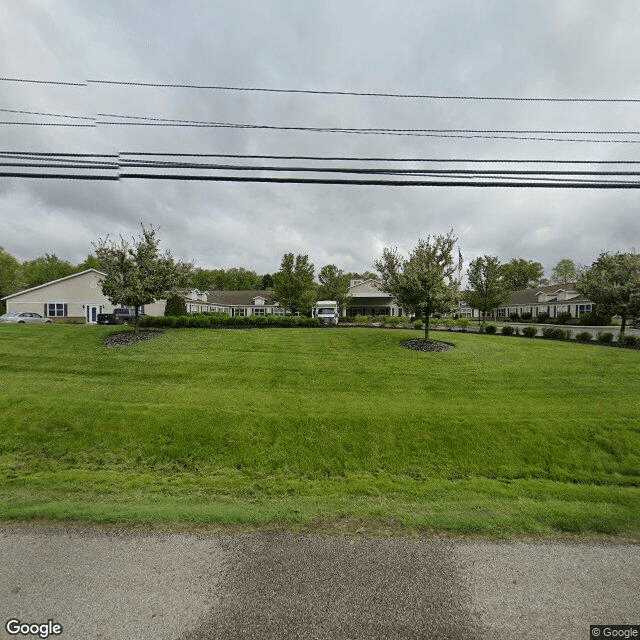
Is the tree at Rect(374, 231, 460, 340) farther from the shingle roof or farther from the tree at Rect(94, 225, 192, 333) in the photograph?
the shingle roof

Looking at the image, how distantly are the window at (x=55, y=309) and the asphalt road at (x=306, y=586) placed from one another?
38.4 m

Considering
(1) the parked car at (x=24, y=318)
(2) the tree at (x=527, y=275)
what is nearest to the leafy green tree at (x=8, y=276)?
(1) the parked car at (x=24, y=318)

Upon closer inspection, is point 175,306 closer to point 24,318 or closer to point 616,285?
point 24,318

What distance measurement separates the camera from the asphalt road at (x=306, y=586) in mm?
2756

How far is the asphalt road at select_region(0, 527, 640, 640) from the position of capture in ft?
9.04

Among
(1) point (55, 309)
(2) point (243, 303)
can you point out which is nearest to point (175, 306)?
(1) point (55, 309)

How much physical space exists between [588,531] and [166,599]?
16.2 ft

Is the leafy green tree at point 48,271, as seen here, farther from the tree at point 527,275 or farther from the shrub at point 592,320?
the tree at point 527,275

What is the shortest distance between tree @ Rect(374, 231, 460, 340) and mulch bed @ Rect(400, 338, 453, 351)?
126 cm

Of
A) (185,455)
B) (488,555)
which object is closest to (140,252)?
(185,455)

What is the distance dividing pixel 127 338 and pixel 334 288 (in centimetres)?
3153

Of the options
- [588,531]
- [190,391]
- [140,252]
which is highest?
[140,252]

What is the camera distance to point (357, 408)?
803 cm

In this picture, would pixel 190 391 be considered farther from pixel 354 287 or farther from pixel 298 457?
pixel 354 287
